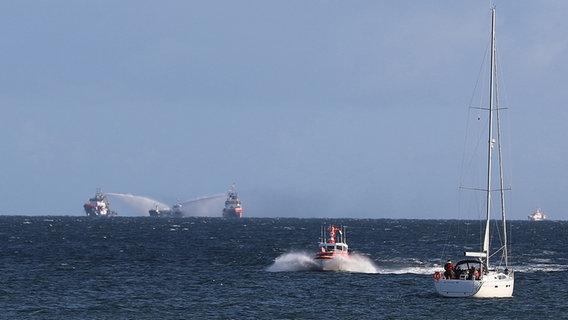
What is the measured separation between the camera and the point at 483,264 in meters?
80.5

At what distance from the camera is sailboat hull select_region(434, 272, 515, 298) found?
7812 centimetres

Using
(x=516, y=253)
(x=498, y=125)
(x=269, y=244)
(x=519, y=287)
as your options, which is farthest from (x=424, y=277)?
(x=269, y=244)

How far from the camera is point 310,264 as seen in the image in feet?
356

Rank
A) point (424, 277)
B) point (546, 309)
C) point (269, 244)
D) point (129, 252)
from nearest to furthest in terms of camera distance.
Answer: point (546, 309)
point (424, 277)
point (129, 252)
point (269, 244)

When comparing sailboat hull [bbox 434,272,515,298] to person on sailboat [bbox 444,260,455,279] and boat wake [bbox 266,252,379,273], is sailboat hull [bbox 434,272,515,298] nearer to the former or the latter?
person on sailboat [bbox 444,260,455,279]

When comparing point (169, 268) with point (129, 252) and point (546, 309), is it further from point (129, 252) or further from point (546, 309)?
point (546, 309)

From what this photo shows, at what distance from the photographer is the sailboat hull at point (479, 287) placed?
78.1 meters

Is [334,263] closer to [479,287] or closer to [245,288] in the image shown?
[245,288]

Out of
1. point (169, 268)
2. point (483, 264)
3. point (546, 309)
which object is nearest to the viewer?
point (546, 309)

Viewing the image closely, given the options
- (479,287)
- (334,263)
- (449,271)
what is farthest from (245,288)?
(479,287)

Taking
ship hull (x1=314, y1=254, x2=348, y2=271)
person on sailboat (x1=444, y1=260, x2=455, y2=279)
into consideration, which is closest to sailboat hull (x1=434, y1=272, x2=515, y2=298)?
person on sailboat (x1=444, y1=260, x2=455, y2=279)

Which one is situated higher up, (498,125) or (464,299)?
(498,125)

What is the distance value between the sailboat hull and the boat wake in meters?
27.3

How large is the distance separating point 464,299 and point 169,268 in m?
41.2
